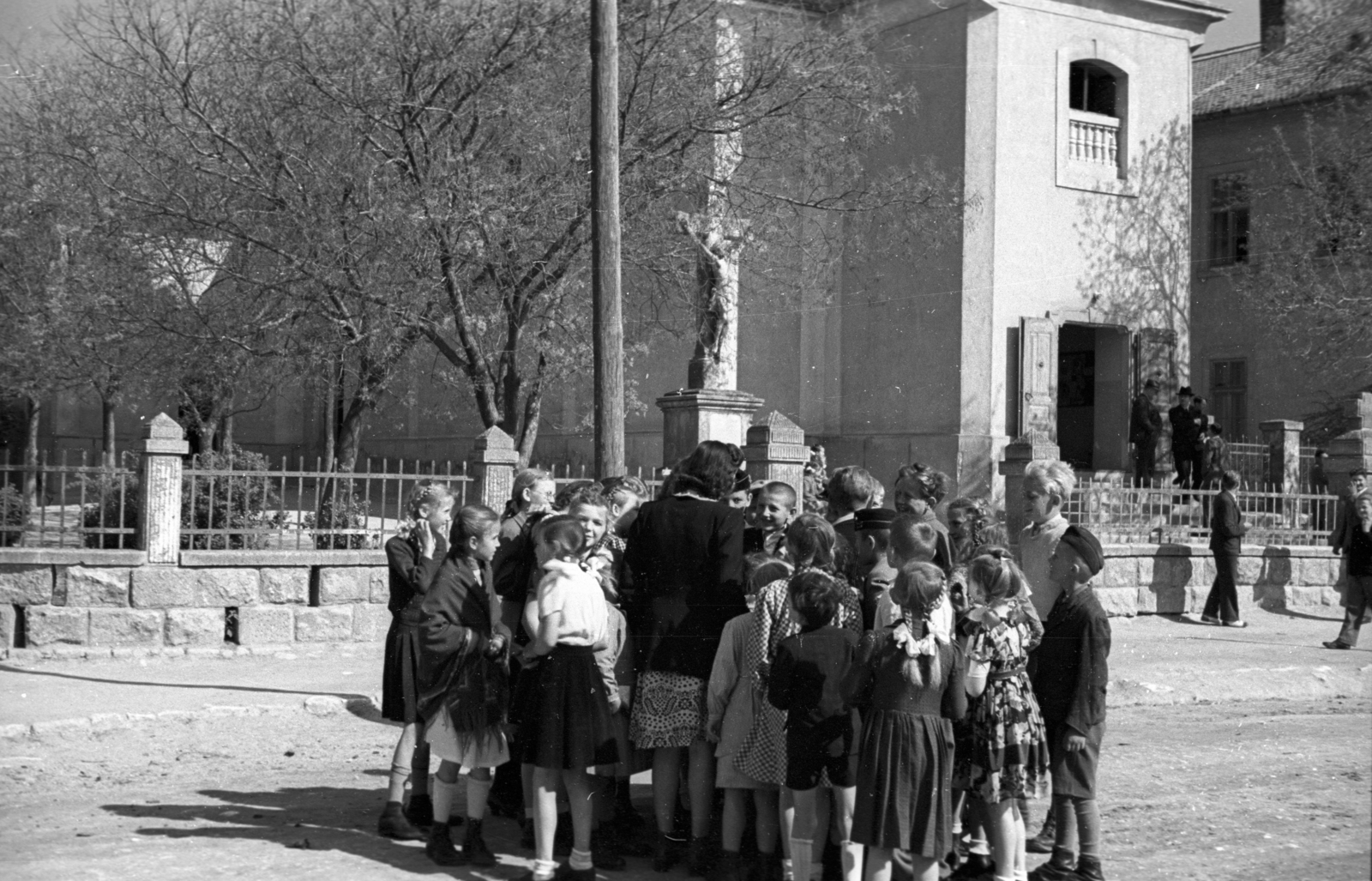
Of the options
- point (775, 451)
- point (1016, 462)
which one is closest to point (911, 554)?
point (775, 451)

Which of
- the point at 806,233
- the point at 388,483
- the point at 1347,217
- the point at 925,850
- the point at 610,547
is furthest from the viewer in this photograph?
the point at 1347,217

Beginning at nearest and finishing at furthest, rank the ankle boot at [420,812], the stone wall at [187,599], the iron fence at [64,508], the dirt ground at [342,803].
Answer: the dirt ground at [342,803] < the ankle boot at [420,812] < the stone wall at [187,599] < the iron fence at [64,508]

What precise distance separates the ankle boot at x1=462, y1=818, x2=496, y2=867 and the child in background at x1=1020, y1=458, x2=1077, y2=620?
2608mm

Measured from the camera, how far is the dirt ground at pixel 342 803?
21.0 ft

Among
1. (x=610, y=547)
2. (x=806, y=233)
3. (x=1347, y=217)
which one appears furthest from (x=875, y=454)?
(x=610, y=547)

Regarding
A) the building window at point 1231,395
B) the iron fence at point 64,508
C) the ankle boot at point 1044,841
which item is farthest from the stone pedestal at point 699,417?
the building window at point 1231,395

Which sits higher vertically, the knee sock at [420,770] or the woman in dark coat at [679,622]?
the woman in dark coat at [679,622]

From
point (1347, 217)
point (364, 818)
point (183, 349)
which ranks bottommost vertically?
point (364, 818)

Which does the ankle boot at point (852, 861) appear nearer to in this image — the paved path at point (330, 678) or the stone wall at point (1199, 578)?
the paved path at point (330, 678)

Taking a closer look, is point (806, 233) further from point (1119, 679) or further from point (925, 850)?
point (925, 850)

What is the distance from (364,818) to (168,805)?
3.32ft

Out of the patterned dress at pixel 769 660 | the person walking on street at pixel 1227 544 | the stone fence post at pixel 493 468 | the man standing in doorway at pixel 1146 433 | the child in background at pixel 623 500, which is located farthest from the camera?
the man standing in doorway at pixel 1146 433

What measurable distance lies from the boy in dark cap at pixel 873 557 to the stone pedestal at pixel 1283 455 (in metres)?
15.2

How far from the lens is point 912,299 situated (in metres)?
22.3
